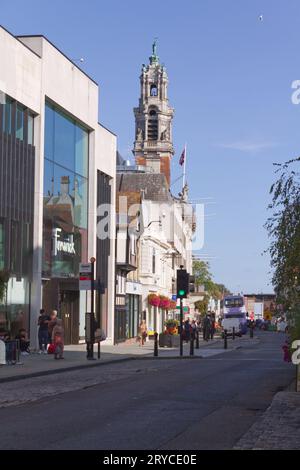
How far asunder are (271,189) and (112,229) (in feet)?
97.7

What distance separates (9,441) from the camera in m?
11.0

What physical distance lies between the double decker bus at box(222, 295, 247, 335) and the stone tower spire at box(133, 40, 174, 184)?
63.1 m

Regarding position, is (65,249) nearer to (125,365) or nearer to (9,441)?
(125,365)

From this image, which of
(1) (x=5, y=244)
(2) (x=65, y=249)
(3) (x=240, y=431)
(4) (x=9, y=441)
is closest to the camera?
(4) (x=9, y=441)

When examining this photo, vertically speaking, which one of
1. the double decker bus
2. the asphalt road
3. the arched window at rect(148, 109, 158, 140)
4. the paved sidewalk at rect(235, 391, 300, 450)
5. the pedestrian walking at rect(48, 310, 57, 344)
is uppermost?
the arched window at rect(148, 109, 158, 140)

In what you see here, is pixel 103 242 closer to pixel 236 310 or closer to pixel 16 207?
pixel 16 207

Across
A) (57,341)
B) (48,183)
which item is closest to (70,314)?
(48,183)

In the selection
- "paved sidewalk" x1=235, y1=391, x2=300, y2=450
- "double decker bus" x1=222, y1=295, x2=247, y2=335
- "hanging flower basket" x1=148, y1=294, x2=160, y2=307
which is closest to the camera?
"paved sidewalk" x1=235, y1=391, x2=300, y2=450

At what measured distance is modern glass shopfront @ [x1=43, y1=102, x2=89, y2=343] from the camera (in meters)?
38.0

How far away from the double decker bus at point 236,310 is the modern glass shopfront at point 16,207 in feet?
152

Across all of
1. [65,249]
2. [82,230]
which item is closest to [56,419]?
[65,249]

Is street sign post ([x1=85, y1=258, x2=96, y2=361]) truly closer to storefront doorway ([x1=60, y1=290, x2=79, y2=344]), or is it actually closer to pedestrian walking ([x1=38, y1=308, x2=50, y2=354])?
pedestrian walking ([x1=38, y1=308, x2=50, y2=354])

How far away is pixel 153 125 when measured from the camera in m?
150

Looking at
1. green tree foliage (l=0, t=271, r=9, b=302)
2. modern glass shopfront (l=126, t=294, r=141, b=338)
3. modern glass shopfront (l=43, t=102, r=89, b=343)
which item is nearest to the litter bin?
green tree foliage (l=0, t=271, r=9, b=302)
